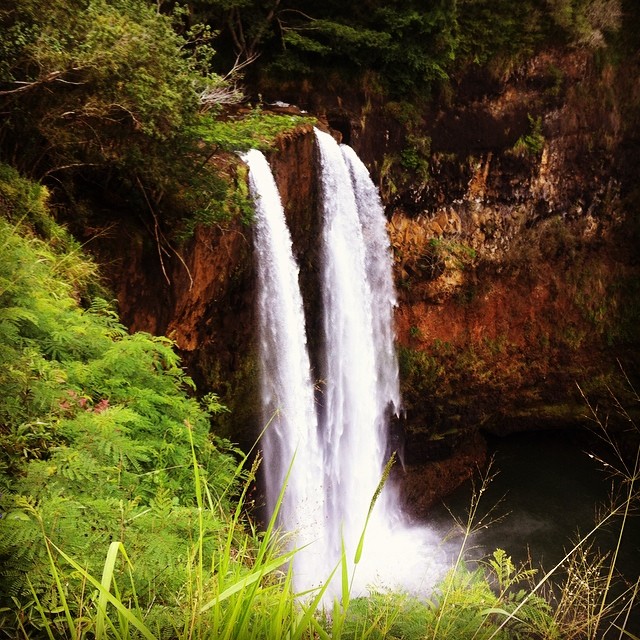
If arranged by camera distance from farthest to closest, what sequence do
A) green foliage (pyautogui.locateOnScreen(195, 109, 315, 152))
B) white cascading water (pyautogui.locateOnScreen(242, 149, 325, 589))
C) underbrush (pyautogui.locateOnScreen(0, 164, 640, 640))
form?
white cascading water (pyautogui.locateOnScreen(242, 149, 325, 589)) < green foliage (pyautogui.locateOnScreen(195, 109, 315, 152)) < underbrush (pyautogui.locateOnScreen(0, 164, 640, 640))

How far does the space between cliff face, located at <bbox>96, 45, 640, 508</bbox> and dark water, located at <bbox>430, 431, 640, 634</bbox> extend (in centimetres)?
A: 59

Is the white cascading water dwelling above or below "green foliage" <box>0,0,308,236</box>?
below

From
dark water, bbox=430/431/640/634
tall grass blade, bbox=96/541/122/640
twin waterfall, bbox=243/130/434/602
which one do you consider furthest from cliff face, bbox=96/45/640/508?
tall grass blade, bbox=96/541/122/640

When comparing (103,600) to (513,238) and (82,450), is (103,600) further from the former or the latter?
(513,238)

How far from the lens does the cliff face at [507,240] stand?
11672 mm

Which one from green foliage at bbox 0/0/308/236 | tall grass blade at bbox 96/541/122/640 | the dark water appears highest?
green foliage at bbox 0/0/308/236

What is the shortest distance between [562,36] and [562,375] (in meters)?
8.36

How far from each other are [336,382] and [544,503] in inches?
228

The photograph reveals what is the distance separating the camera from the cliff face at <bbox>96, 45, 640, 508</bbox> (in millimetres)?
11672

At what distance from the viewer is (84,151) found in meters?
5.29

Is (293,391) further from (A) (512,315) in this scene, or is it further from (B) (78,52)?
(A) (512,315)

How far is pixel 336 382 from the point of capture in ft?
31.5

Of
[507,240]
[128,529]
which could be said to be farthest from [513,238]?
[128,529]

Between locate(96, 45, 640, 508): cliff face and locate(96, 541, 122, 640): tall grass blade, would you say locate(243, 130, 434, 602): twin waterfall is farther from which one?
locate(96, 541, 122, 640): tall grass blade
